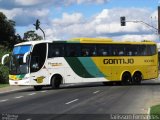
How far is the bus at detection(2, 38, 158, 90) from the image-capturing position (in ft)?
108

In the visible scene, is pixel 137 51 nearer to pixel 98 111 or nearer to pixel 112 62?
pixel 112 62

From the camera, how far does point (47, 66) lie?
33688 mm

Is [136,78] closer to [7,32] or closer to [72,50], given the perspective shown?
[72,50]

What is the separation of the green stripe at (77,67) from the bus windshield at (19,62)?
3.32 metres

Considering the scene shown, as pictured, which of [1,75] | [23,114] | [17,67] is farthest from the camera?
[1,75]

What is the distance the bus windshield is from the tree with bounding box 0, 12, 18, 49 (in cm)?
5916

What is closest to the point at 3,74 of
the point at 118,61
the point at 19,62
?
the point at 118,61

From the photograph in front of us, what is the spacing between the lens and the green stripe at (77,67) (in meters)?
35.3

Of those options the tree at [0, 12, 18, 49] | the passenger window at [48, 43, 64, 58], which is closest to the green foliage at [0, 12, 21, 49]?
the tree at [0, 12, 18, 49]

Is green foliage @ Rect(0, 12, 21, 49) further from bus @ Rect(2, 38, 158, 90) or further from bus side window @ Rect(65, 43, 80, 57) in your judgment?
bus side window @ Rect(65, 43, 80, 57)

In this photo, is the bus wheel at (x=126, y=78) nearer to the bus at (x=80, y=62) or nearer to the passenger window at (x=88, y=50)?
the bus at (x=80, y=62)

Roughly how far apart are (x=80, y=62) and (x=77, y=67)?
44 centimetres

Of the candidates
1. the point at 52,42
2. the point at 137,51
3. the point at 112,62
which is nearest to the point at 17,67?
the point at 52,42

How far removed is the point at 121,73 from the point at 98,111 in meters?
20.4
